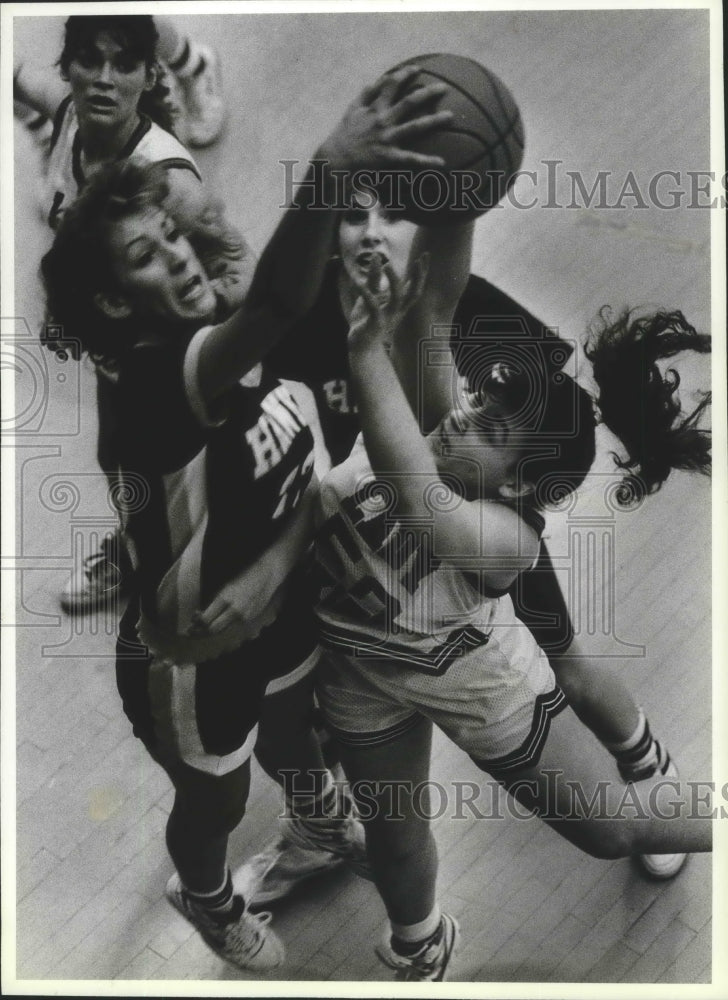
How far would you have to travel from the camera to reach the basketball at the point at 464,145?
240cm

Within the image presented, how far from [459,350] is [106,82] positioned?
40.7 inches

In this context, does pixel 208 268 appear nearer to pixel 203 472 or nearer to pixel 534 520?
pixel 203 472

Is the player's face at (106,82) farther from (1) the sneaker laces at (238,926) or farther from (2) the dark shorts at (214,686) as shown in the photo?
(1) the sneaker laces at (238,926)

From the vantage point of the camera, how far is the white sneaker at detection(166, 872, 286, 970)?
8.63 feet

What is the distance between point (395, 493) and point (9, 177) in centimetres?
119

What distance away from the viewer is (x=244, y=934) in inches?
104

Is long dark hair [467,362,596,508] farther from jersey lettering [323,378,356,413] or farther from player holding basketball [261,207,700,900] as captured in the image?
jersey lettering [323,378,356,413]

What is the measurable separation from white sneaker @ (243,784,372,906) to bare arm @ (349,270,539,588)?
68cm

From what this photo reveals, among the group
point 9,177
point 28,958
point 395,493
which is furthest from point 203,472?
point 28,958

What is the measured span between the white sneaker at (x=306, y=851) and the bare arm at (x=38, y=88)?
1768 mm

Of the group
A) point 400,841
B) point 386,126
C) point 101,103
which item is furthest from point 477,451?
point 101,103

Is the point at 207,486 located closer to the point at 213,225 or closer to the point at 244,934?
the point at 213,225

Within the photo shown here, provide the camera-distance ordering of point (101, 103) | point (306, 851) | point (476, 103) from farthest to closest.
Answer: point (306, 851) < point (101, 103) < point (476, 103)

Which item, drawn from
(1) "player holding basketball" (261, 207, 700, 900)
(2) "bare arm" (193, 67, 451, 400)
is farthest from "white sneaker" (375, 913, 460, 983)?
(2) "bare arm" (193, 67, 451, 400)
